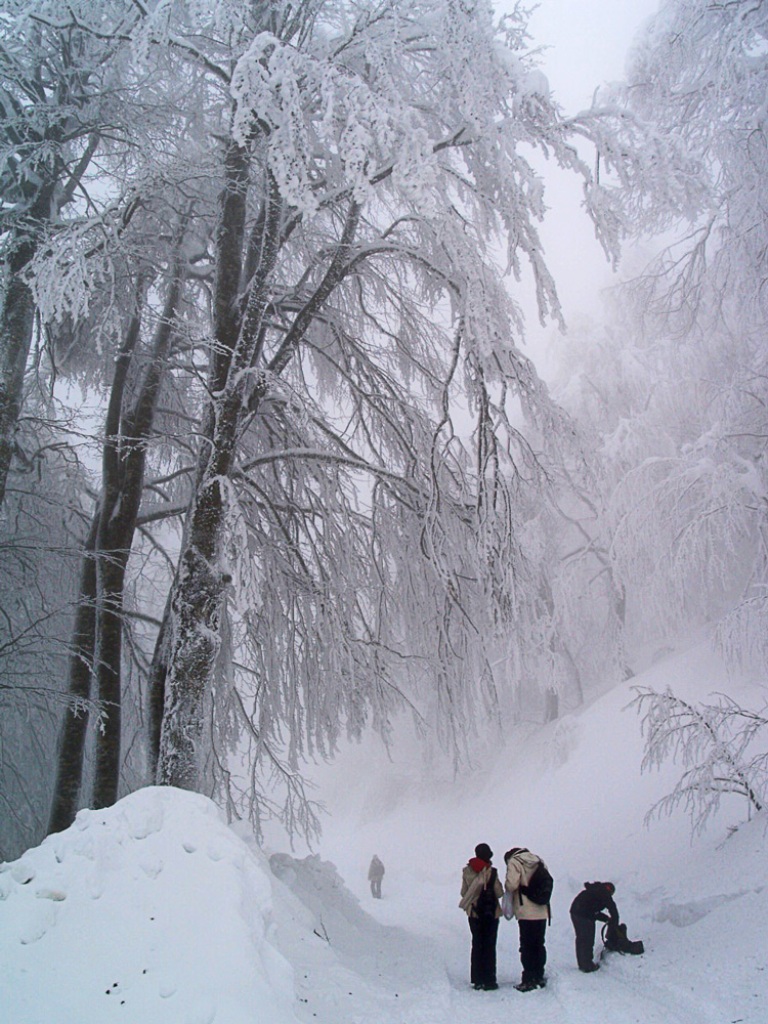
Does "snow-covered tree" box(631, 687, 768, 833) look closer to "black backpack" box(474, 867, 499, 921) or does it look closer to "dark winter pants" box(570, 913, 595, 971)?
"dark winter pants" box(570, 913, 595, 971)

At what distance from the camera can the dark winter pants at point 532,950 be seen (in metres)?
4.66

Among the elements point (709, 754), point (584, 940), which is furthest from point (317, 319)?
point (709, 754)

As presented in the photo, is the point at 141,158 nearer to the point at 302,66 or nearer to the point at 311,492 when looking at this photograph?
the point at 302,66

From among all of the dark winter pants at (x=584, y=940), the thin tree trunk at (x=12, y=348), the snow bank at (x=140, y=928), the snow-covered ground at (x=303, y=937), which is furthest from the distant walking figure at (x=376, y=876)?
the snow bank at (x=140, y=928)

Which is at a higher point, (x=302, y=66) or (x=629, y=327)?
(x=629, y=327)

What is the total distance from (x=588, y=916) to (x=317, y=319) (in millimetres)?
5304

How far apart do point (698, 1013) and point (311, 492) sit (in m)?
4.53

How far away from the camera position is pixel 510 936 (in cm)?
801

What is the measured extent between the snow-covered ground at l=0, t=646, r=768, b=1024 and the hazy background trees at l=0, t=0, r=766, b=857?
129 cm

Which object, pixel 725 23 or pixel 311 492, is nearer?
pixel 311 492

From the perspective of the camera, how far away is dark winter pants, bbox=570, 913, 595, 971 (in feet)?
16.9

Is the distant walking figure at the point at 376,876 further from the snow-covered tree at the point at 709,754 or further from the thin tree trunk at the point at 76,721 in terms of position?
the thin tree trunk at the point at 76,721

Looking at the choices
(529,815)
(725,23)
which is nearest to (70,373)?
(725,23)

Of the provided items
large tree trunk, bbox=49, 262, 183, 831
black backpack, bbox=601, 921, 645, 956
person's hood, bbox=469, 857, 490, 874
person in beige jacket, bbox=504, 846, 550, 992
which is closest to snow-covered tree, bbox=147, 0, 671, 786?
person's hood, bbox=469, 857, 490, 874
